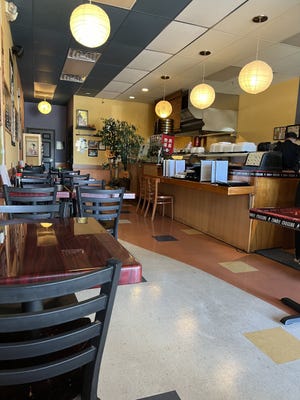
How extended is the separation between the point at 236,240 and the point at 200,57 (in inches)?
141

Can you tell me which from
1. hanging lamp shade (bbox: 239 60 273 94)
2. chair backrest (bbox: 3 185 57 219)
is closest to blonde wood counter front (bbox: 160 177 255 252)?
hanging lamp shade (bbox: 239 60 273 94)

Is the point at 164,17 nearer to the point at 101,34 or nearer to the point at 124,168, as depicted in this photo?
the point at 101,34

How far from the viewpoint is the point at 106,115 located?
959 centimetres

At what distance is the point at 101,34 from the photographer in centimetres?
283

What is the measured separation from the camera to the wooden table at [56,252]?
96 centimetres

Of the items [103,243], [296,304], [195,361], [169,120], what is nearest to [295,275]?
[296,304]

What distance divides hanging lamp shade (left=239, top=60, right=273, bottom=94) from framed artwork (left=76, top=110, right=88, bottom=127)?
6218mm

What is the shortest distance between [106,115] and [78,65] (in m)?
3.35

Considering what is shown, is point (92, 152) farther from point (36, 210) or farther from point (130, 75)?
A: point (36, 210)

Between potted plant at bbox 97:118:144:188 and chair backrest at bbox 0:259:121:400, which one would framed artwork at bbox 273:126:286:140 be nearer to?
potted plant at bbox 97:118:144:188

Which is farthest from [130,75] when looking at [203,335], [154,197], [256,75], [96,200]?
[203,335]

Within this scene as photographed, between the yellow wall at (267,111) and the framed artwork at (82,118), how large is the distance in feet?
15.8

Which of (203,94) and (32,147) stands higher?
(203,94)

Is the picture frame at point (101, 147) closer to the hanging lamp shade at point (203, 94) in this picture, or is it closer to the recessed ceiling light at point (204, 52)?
the hanging lamp shade at point (203, 94)
